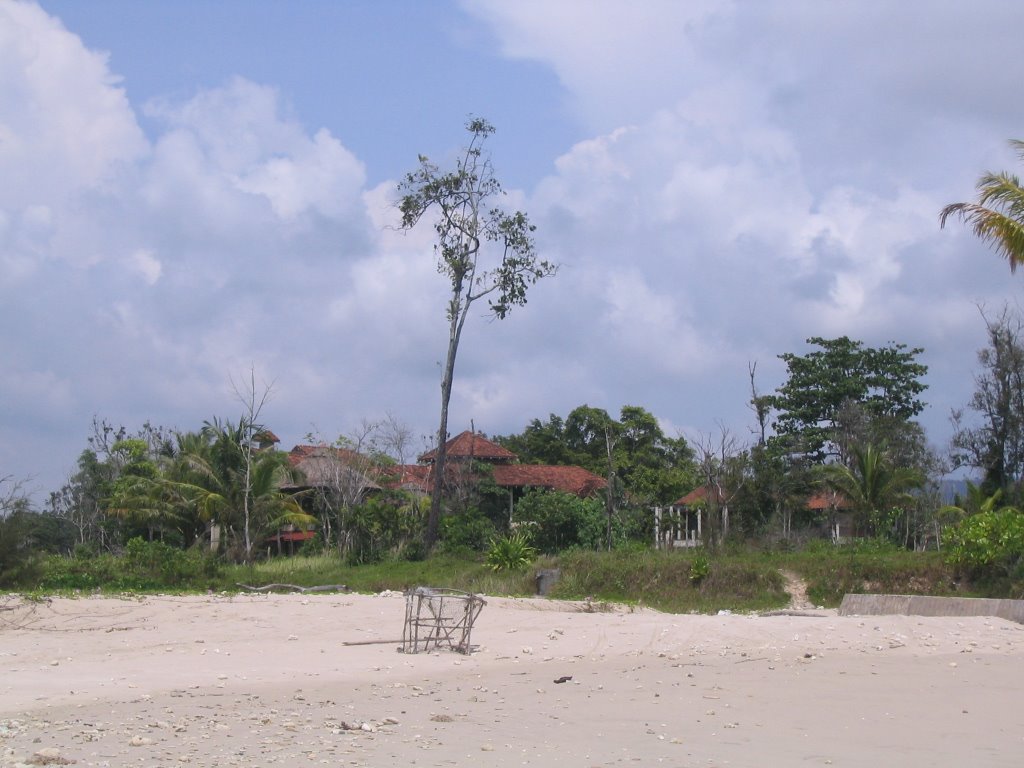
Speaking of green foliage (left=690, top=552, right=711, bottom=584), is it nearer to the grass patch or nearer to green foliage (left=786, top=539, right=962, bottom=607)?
the grass patch

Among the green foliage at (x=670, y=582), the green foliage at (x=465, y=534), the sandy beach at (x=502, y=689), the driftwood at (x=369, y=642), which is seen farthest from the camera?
the green foliage at (x=465, y=534)

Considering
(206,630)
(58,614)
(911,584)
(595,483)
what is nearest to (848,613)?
(911,584)

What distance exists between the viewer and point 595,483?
42844 mm

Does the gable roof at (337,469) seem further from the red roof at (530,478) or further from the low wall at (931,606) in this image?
the low wall at (931,606)

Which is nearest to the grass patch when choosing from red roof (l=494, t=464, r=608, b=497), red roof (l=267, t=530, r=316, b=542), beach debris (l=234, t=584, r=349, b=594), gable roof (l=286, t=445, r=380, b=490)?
beach debris (l=234, t=584, r=349, b=594)

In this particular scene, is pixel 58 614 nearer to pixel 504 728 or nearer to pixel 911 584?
pixel 504 728

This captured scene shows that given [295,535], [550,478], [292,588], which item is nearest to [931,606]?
[292,588]

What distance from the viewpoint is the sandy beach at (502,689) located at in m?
8.11

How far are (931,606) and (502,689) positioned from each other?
32.1 feet

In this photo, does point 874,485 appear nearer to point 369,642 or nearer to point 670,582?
point 670,582

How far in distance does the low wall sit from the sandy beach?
0.74 meters

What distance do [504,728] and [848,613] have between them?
11.1 m

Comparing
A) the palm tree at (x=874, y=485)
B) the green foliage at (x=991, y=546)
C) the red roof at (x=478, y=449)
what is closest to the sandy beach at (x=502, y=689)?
the green foliage at (x=991, y=546)

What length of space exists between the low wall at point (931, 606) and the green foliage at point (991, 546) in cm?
290
